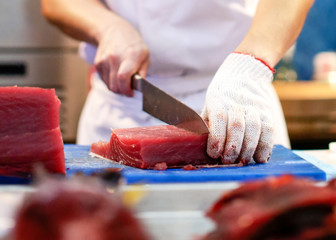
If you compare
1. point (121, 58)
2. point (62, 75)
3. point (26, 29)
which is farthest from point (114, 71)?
point (26, 29)

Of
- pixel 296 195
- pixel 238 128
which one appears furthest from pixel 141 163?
pixel 296 195

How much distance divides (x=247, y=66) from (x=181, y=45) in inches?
27.6

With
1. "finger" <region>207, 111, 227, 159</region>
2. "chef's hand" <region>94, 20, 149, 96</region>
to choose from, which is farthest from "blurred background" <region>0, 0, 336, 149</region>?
"finger" <region>207, 111, 227, 159</region>

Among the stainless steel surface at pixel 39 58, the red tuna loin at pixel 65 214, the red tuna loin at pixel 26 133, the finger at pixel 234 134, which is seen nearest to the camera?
the red tuna loin at pixel 65 214

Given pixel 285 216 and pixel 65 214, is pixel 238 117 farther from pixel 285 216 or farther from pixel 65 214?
pixel 65 214

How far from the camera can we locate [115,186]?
82cm

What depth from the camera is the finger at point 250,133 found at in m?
2.00

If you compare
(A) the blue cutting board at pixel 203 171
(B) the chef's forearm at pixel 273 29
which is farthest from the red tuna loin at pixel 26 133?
(B) the chef's forearm at pixel 273 29

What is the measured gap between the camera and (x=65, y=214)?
0.65 metres

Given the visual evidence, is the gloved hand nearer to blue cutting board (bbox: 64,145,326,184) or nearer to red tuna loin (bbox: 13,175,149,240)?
blue cutting board (bbox: 64,145,326,184)

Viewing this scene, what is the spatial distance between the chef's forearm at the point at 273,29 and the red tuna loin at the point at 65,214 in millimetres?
1746

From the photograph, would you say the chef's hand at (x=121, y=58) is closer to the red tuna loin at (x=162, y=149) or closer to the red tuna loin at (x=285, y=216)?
the red tuna loin at (x=162, y=149)

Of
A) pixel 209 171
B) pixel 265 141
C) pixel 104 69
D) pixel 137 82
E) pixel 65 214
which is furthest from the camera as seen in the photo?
pixel 104 69

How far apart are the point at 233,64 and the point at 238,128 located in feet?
1.30
